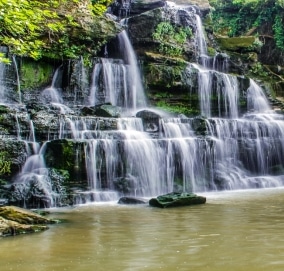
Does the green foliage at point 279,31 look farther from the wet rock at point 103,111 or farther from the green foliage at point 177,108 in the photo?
the wet rock at point 103,111

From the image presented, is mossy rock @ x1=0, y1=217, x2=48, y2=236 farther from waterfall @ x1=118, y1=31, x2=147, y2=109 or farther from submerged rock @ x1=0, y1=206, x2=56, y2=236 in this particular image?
waterfall @ x1=118, y1=31, x2=147, y2=109

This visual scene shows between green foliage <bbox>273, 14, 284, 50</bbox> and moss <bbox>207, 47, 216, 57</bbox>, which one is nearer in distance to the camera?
moss <bbox>207, 47, 216, 57</bbox>

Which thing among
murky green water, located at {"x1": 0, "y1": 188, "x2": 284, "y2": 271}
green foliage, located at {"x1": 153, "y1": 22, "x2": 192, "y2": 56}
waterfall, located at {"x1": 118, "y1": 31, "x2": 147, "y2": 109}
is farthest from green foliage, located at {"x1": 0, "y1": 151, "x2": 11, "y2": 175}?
green foliage, located at {"x1": 153, "y1": 22, "x2": 192, "y2": 56}

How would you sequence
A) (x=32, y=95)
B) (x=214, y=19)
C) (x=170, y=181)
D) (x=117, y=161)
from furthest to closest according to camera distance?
(x=214, y=19) → (x=32, y=95) → (x=170, y=181) → (x=117, y=161)

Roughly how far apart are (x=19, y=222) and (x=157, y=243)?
2.54 metres

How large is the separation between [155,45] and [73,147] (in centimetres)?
1155

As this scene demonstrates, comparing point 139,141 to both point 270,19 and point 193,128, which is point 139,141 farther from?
point 270,19

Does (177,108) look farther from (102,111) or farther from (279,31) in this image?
(279,31)

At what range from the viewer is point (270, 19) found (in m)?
31.5

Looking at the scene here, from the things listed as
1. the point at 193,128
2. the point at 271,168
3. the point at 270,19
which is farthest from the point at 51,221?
the point at 270,19

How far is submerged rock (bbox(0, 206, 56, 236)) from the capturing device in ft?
20.4

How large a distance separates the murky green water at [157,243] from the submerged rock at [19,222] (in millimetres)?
253

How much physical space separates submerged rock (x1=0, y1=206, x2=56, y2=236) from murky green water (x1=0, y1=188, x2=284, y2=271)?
253 millimetres

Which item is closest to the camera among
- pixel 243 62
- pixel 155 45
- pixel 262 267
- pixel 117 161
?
pixel 262 267
